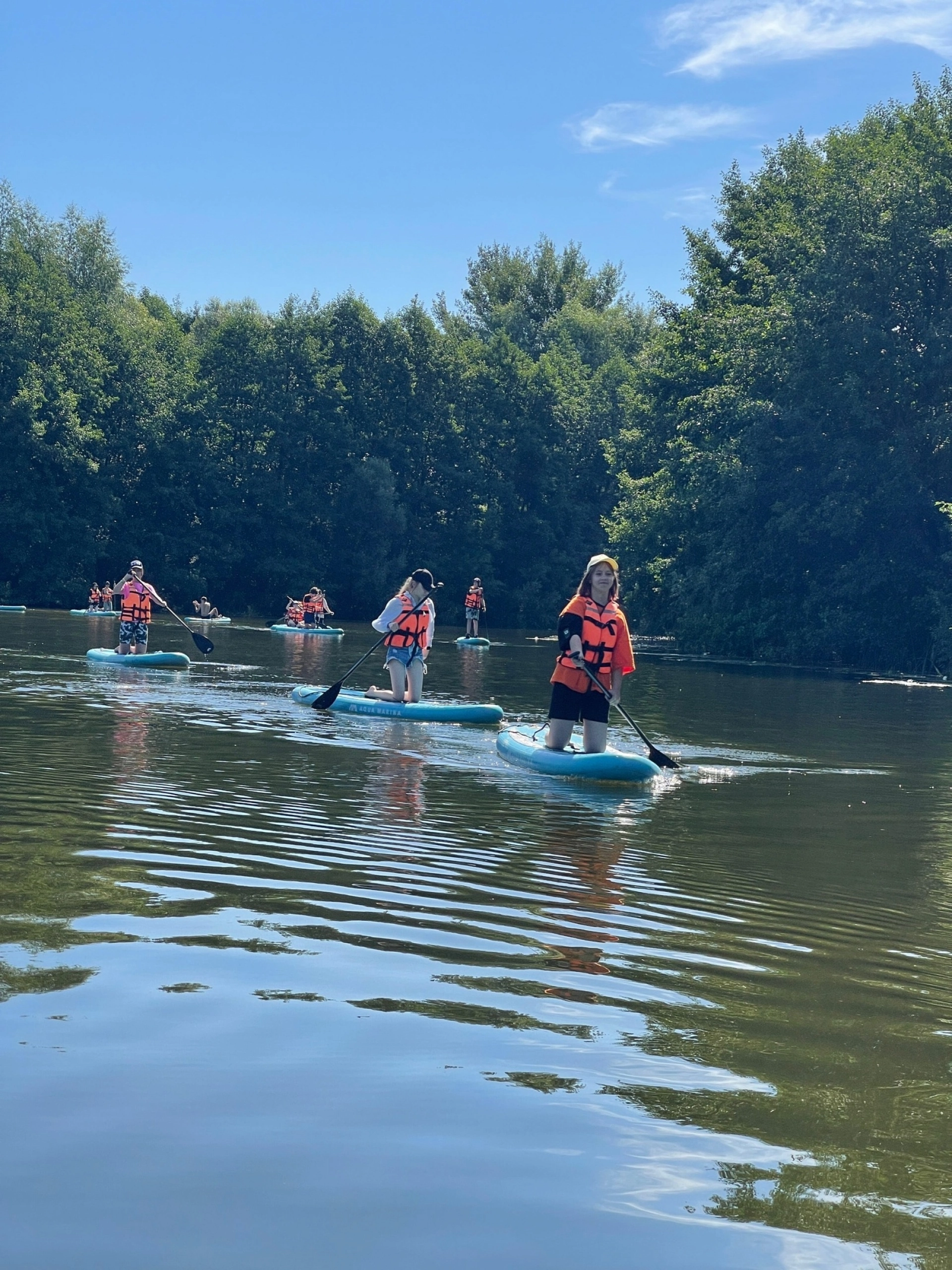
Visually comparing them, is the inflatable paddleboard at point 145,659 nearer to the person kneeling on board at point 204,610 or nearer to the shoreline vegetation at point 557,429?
the shoreline vegetation at point 557,429

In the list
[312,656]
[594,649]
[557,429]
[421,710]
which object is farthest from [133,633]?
[557,429]

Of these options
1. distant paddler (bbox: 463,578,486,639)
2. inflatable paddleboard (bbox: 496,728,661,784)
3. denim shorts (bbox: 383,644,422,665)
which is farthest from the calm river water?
distant paddler (bbox: 463,578,486,639)

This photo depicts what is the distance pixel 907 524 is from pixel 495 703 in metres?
20.5

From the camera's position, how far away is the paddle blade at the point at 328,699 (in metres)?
17.5

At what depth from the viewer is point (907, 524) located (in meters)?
37.4

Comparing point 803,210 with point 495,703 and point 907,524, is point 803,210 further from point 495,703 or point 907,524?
point 495,703

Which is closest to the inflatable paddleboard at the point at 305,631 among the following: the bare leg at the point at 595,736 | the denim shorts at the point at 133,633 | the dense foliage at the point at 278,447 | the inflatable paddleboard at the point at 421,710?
the denim shorts at the point at 133,633

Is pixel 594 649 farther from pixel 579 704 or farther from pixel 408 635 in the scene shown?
pixel 408 635

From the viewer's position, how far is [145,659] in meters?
23.0

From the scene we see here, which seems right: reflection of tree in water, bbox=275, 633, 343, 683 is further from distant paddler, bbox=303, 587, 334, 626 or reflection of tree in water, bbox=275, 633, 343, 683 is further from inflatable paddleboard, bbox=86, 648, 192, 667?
inflatable paddleboard, bbox=86, 648, 192, 667

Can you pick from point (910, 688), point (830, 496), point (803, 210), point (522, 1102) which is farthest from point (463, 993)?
point (803, 210)

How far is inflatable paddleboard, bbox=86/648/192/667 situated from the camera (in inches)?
905

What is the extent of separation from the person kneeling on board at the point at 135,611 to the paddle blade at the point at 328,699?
5.77m

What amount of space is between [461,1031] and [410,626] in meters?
12.1
